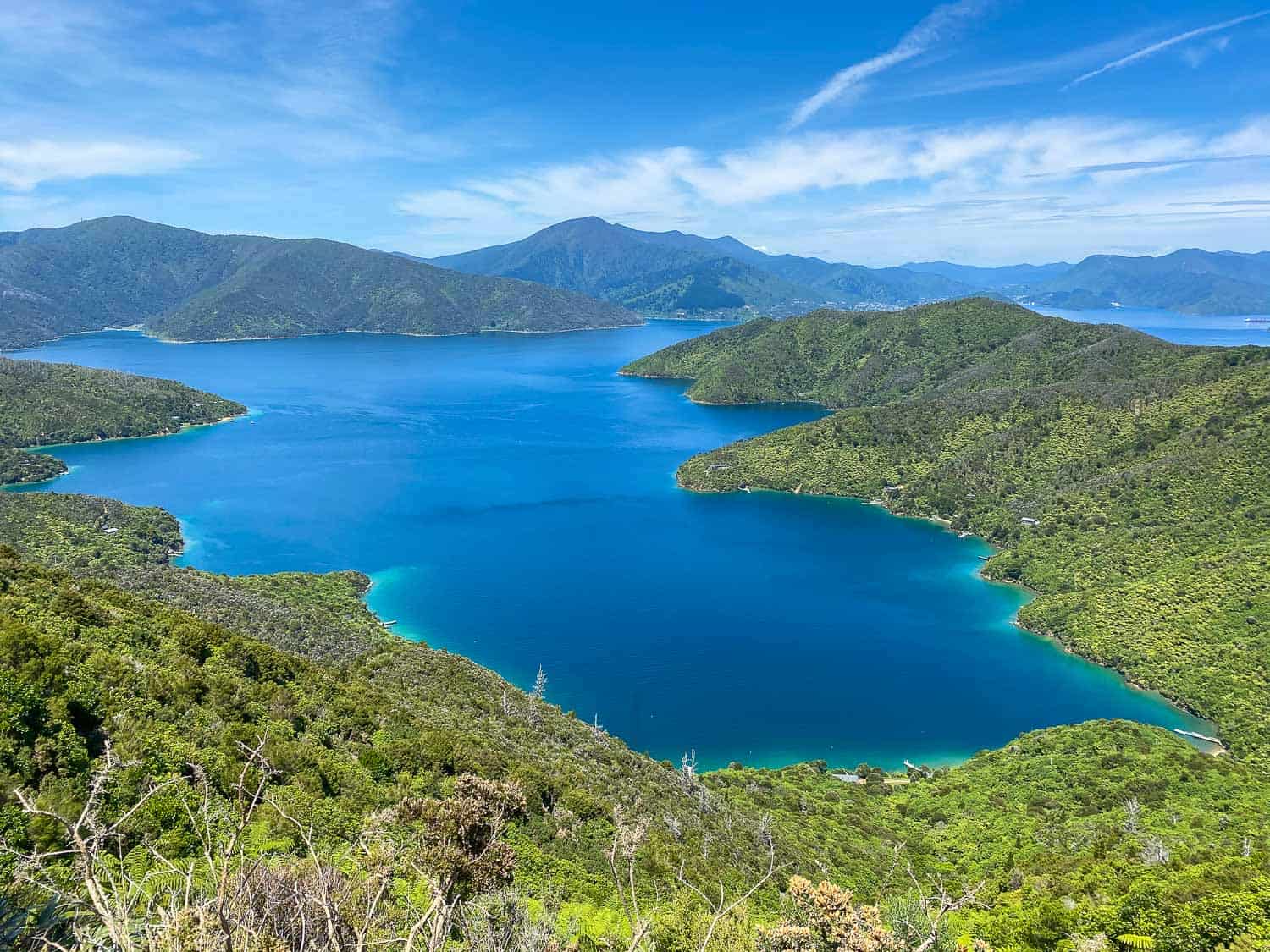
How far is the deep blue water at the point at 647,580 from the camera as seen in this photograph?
47.4 meters

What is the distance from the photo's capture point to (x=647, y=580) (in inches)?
2635

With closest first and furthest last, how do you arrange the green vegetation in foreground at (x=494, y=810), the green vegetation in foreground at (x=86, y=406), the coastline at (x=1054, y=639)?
the green vegetation in foreground at (x=494, y=810) → the coastline at (x=1054, y=639) → the green vegetation in foreground at (x=86, y=406)

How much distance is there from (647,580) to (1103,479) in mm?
52135

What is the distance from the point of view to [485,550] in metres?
72.9

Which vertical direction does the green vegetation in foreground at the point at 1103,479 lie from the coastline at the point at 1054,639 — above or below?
above

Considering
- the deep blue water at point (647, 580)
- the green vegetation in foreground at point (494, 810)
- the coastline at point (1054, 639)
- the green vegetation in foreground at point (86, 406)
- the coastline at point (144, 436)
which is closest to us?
the green vegetation in foreground at point (494, 810)

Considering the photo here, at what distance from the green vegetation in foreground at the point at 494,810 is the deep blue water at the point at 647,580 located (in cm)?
765

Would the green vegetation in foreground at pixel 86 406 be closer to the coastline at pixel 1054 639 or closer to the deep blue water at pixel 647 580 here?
the deep blue water at pixel 647 580

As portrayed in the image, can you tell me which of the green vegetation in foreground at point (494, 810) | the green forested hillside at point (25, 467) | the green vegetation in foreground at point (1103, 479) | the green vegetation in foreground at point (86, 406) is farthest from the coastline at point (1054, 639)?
the green vegetation in foreground at point (86, 406)

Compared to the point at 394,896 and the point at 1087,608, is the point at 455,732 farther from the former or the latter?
the point at 1087,608

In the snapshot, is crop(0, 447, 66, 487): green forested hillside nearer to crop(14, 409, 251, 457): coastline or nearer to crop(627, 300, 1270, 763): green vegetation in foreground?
crop(14, 409, 251, 457): coastline

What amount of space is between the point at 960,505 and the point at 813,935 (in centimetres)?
8617

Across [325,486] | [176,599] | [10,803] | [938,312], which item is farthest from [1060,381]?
[10,803]

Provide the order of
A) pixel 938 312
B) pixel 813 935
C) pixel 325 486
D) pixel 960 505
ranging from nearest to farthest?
1. pixel 813 935
2. pixel 960 505
3. pixel 325 486
4. pixel 938 312
